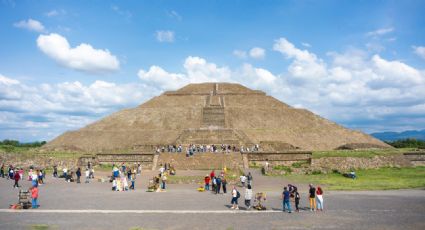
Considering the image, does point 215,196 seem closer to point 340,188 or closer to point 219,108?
point 340,188

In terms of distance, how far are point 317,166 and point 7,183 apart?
75.2 ft

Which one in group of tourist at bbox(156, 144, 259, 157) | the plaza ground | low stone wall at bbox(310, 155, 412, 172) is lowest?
the plaza ground

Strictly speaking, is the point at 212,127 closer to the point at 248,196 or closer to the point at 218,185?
the point at 218,185

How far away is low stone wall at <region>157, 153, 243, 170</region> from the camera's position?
3247 centimetres

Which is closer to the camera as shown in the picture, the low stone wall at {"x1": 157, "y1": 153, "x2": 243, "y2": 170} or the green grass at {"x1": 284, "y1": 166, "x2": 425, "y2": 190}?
the green grass at {"x1": 284, "y1": 166, "x2": 425, "y2": 190}

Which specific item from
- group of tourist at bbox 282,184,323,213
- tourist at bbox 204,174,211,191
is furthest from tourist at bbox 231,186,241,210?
tourist at bbox 204,174,211,191

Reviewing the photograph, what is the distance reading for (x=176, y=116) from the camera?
53.2m

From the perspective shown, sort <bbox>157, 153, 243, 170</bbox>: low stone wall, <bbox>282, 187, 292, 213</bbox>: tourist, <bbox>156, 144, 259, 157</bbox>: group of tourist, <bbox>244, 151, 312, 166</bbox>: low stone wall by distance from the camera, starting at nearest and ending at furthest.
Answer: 1. <bbox>282, 187, 292, 213</bbox>: tourist
2. <bbox>157, 153, 243, 170</bbox>: low stone wall
3. <bbox>244, 151, 312, 166</bbox>: low stone wall
4. <bbox>156, 144, 259, 157</bbox>: group of tourist

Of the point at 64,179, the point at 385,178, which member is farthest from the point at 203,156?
the point at 385,178

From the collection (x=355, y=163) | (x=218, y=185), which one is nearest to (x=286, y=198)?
(x=218, y=185)

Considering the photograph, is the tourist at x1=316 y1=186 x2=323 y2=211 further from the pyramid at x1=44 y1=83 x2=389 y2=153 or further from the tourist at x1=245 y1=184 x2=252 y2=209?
the pyramid at x1=44 y1=83 x2=389 y2=153

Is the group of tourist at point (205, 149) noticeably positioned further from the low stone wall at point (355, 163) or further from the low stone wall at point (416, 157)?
the low stone wall at point (416, 157)

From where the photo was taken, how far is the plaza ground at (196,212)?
475 inches

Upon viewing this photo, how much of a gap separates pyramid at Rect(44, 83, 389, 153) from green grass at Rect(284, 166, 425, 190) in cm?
1241
